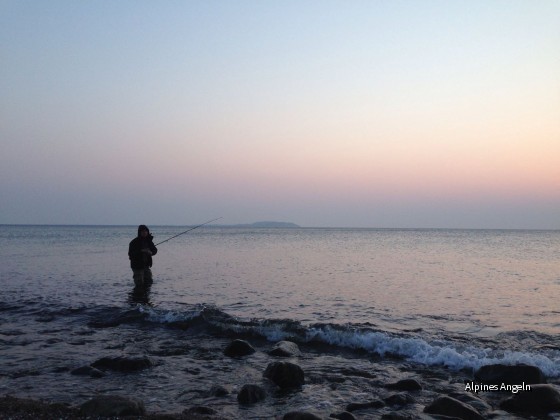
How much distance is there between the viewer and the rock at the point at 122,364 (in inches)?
353

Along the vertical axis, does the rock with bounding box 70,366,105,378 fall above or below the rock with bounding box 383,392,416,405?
above

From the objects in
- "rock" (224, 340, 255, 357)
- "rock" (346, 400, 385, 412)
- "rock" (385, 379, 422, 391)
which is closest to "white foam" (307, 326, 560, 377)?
"rock" (385, 379, 422, 391)

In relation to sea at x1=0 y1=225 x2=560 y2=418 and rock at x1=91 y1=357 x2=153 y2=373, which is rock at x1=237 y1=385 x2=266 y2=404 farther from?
rock at x1=91 y1=357 x2=153 y2=373

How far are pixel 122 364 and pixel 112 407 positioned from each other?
9.66 ft

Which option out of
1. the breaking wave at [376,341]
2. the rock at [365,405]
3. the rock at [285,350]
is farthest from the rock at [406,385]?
the rock at [285,350]

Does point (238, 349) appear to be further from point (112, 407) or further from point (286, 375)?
point (112, 407)

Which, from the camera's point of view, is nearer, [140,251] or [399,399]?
[399,399]

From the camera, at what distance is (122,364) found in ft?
29.6

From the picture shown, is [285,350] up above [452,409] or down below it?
below

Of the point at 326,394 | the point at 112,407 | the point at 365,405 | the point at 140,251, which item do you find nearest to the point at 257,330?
the point at 326,394

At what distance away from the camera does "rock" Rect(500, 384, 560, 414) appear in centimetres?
704

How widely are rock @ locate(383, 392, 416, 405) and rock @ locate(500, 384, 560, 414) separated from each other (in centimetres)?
146

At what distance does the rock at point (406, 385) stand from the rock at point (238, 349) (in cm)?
359

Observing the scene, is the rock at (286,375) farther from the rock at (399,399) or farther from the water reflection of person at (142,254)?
the water reflection of person at (142,254)
